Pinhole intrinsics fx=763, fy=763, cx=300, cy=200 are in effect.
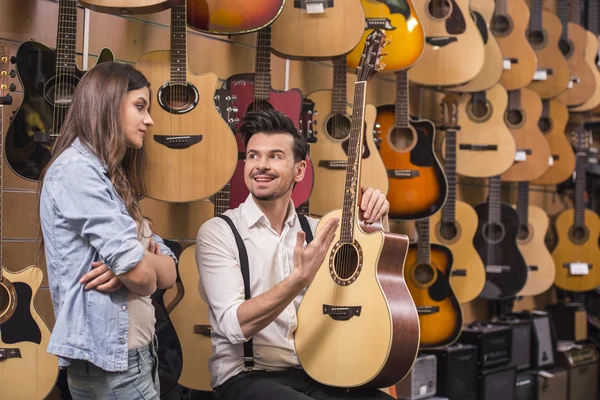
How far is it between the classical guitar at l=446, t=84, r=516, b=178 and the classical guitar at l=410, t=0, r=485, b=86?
463 millimetres

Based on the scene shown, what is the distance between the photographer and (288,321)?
109 inches

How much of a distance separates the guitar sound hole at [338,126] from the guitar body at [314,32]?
38 cm

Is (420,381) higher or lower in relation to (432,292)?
lower

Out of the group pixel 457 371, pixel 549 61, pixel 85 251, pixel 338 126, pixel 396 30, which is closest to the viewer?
pixel 85 251

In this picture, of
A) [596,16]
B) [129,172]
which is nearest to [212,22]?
[129,172]

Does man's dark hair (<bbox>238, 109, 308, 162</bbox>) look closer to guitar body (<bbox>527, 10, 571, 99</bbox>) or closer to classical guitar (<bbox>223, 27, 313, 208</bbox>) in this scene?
classical guitar (<bbox>223, 27, 313, 208</bbox>)

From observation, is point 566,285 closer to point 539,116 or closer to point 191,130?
point 539,116

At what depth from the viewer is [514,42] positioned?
5.09 metres

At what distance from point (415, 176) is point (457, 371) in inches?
46.7

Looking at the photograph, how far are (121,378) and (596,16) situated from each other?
544 cm

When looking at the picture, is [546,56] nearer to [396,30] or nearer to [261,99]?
[396,30]

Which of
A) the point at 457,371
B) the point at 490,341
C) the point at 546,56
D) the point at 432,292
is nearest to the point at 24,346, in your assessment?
the point at 432,292

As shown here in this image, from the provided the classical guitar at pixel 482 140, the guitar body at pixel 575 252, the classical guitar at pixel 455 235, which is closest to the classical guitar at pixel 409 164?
the classical guitar at pixel 455 235

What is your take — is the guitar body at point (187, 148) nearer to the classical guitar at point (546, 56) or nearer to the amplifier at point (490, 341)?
the amplifier at point (490, 341)
